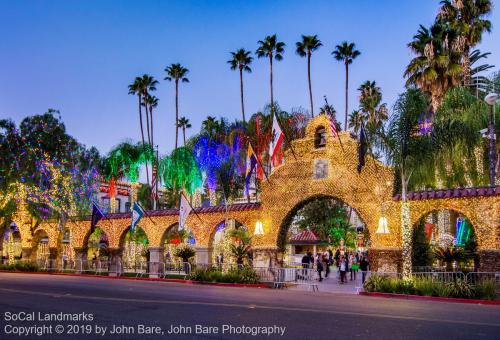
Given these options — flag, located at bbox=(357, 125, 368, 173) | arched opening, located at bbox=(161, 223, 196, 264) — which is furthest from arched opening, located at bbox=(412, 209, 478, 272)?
arched opening, located at bbox=(161, 223, 196, 264)

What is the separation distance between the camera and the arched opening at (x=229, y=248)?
26844 mm

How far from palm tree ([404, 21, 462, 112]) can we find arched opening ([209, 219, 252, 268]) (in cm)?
1446

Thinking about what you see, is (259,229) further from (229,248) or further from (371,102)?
(371,102)

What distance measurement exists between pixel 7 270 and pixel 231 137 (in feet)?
66.4

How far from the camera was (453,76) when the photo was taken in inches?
1195

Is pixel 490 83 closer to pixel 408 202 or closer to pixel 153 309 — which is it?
pixel 408 202

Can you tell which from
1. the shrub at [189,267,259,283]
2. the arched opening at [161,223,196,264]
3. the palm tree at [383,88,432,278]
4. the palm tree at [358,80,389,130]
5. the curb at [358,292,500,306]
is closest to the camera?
the curb at [358,292,500,306]

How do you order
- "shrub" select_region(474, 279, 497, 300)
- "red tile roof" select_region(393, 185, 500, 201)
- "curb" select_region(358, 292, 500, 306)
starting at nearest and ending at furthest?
"curb" select_region(358, 292, 500, 306) → "shrub" select_region(474, 279, 497, 300) → "red tile roof" select_region(393, 185, 500, 201)

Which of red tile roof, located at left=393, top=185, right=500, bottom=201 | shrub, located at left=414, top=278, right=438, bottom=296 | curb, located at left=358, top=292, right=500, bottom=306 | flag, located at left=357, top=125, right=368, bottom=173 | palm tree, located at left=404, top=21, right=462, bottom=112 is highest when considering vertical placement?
palm tree, located at left=404, top=21, right=462, bottom=112

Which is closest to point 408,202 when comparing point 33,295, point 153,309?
point 153,309

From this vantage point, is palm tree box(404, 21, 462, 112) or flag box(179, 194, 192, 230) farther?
palm tree box(404, 21, 462, 112)

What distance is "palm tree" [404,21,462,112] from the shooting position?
99.3ft

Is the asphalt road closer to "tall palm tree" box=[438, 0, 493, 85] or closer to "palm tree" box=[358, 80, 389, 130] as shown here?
"tall palm tree" box=[438, 0, 493, 85]

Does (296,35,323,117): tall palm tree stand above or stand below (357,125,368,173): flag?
above
